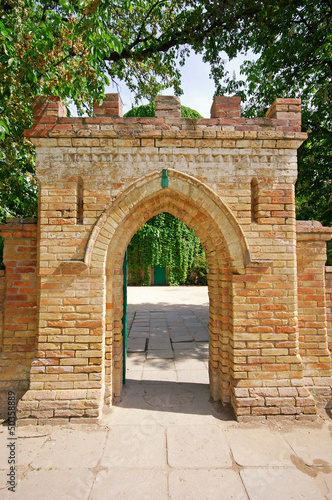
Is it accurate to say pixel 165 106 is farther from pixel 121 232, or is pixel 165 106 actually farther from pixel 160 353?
pixel 160 353

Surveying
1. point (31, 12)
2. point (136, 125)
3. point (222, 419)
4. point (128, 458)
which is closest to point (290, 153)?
point (136, 125)

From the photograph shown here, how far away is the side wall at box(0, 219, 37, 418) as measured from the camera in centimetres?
326

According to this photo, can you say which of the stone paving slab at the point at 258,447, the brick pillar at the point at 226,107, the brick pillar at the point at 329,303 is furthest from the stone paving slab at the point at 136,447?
the brick pillar at the point at 226,107

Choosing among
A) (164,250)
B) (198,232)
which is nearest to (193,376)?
(198,232)

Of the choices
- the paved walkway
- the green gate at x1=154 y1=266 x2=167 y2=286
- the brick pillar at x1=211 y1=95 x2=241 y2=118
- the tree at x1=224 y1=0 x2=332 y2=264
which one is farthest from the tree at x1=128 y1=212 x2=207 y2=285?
the paved walkway

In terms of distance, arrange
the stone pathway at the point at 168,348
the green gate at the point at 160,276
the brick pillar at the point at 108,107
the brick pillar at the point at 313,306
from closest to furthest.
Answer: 1. the brick pillar at the point at 108,107
2. the brick pillar at the point at 313,306
3. the stone pathway at the point at 168,348
4. the green gate at the point at 160,276

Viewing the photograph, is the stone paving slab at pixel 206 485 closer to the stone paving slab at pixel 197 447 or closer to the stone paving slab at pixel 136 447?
the stone paving slab at pixel 197 447

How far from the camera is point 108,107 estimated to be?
11.0ft

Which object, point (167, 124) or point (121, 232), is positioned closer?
point (167, 124)

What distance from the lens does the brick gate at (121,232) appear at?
3113 millimetres

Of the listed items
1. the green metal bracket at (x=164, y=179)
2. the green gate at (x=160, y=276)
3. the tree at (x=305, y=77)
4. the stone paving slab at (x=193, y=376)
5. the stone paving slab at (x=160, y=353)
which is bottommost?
the stone paving slab at (x=160, y=353)

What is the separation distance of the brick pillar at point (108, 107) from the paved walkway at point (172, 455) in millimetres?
3754

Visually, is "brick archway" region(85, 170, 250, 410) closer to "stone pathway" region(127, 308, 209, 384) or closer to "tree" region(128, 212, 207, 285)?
"stone pathway" region(127, 308, 209, 384)

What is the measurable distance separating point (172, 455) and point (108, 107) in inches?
157
